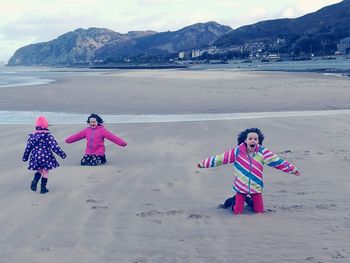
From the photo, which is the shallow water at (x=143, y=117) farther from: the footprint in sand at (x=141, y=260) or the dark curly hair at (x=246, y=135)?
the footprint in sand at (x=141, y=260)

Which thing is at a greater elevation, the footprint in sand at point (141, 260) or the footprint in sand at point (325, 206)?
the footprint in sand at point (141, 260)

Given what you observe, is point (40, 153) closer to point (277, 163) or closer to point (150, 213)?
point (150, 213)

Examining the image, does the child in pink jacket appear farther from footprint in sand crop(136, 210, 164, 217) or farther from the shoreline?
the shoreline

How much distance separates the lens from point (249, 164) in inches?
259

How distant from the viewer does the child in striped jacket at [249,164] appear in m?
6.44

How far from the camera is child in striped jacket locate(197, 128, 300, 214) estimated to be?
6.44 m

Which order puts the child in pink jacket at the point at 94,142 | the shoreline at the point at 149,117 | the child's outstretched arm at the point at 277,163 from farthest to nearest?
the shoreline at the point at 149,117, the child in pink jacket at the point at 94,142, the child's outstretched arm at the point at 277,163

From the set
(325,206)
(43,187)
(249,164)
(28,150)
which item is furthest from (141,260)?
(28,150)

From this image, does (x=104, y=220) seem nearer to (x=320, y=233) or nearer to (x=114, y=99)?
(x=320, y=233)

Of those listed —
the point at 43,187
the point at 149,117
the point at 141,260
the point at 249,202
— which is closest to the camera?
the point at 141,260

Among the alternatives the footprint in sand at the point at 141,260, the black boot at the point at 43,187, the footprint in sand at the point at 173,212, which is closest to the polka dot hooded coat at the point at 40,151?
the black boot at the point at 43,187

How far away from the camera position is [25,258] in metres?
5.06

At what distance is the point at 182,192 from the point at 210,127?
6613mm

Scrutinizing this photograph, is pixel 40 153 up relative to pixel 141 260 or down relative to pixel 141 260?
up
